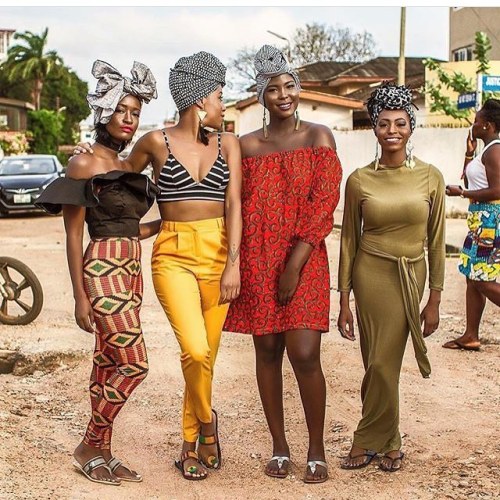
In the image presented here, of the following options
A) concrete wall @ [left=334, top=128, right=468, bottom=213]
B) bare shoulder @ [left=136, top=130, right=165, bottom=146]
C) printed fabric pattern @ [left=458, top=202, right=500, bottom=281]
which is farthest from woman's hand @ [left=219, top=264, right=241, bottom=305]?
concrete wall @ [left=334, top=128, right=468, bottom=213]

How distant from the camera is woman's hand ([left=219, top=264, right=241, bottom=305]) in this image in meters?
4.88

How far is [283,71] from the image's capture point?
4.88 metres

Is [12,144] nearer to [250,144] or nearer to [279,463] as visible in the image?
[250,144]

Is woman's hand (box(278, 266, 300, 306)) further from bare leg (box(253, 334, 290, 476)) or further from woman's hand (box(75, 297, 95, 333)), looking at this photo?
woman's hand (box(75, 297, 95, 333))

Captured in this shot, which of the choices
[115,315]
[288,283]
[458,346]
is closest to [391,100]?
[288,283]

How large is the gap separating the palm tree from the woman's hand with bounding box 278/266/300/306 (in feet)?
258

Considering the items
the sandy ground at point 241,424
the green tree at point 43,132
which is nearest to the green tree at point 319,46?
the green tree at point 43,132

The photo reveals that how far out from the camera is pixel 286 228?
16.1 ft

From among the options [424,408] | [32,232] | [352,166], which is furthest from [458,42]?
[424,408]

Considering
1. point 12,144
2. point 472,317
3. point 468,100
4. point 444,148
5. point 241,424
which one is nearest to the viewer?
point 241,424

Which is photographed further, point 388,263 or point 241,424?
point 241,424

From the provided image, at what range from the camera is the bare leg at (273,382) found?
16.6 ft

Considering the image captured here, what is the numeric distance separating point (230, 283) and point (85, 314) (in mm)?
715

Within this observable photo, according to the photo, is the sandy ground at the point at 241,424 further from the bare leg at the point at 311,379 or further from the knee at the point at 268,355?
the knee at the point at 268,355
